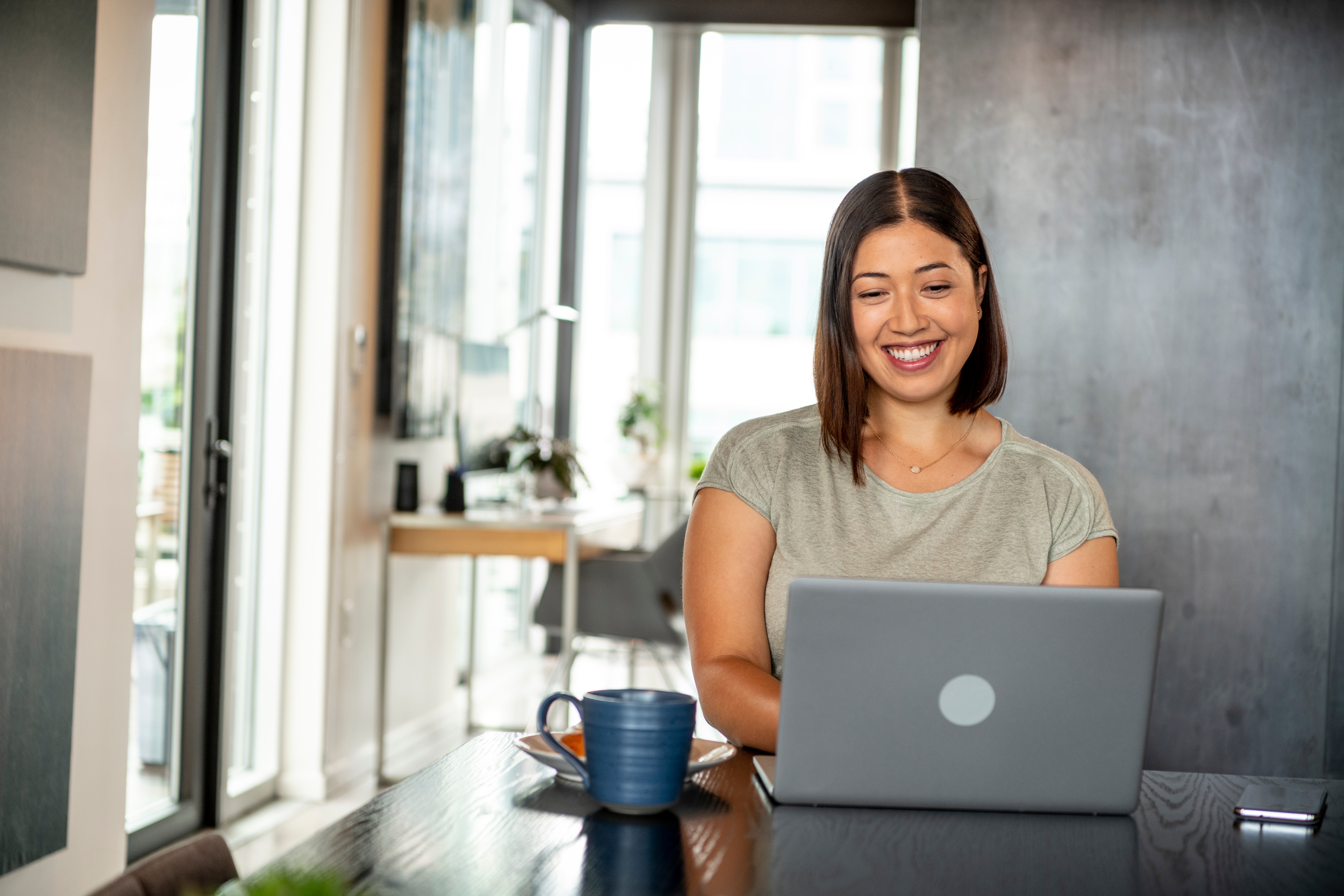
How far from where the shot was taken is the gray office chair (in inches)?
156

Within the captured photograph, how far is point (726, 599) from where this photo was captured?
1.41 m

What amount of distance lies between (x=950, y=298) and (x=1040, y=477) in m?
0.24

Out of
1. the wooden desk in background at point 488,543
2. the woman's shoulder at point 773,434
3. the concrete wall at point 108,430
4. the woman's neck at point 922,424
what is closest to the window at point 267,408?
the wooden desk in background at point 488,543

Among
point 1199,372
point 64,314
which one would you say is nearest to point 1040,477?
point 1199,372

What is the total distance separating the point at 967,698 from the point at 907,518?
21.7 inches

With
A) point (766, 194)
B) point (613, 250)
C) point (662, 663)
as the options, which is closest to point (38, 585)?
point (662, 663)

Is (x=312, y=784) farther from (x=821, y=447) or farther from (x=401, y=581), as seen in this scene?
(x=821, y=447)

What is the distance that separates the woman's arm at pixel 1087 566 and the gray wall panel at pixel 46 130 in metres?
1.64

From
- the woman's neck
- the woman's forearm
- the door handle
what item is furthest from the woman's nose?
the door handle

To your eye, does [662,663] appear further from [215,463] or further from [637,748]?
[637,748]

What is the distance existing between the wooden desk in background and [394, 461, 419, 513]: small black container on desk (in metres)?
0.03

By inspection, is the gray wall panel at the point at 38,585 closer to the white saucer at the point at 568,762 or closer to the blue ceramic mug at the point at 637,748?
the white saucer at the point at 568,762

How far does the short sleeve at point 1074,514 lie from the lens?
1451 millimetres

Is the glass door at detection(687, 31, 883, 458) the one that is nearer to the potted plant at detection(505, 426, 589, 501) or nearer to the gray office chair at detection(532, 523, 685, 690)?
the potted plant at detection(505, 426, 589, 501)
